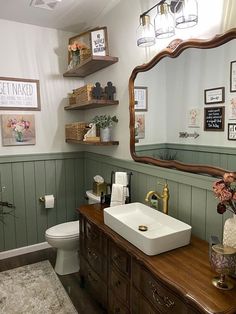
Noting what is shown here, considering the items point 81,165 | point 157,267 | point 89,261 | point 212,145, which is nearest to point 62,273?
point 89,261

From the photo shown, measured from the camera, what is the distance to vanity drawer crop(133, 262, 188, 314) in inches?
46.8

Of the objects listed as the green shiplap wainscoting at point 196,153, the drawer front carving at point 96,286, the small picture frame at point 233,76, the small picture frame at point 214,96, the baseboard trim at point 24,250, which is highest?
the small picture frame at point 233,76

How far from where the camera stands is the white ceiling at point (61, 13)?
7.74 feet

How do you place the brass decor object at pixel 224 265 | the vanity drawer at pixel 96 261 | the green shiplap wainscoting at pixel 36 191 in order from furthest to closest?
the green shiplap wainscoting at pixel 36 191 < the vanity drawer at pixel 96 261 < the brass decor object at pixel 224 265

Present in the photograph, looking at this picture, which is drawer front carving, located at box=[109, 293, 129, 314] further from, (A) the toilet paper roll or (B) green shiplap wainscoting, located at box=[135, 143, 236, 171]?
(A) the toilet paper roll

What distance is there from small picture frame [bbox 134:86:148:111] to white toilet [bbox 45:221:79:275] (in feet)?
4.44

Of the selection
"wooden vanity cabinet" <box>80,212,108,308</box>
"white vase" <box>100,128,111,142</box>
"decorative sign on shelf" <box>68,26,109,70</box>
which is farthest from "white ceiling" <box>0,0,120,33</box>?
"wooden vanity cabinet" <box>80,212,108,308</box>

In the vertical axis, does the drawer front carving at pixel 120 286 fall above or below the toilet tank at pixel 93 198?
below

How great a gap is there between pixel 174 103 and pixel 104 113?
107cm

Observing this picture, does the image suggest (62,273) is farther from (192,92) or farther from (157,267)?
(192,92)

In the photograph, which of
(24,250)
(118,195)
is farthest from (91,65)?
(24,250)

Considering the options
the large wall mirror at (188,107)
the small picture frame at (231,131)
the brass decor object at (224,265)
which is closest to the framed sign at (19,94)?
the large wall mirror at (188,107)

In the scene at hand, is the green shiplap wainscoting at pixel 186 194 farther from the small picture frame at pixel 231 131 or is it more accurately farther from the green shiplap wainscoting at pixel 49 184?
the small picture frame at pixel 231 131

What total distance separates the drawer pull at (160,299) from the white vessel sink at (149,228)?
174 millimetres
